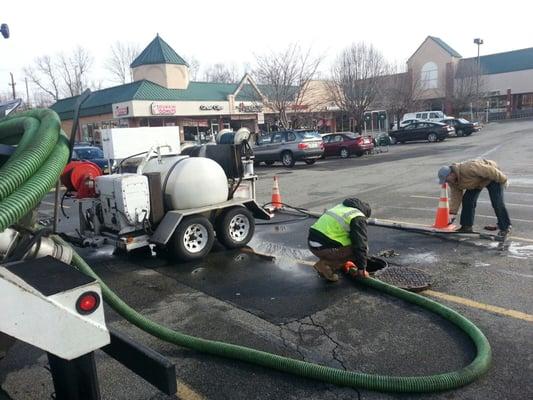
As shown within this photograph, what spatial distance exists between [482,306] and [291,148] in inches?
717

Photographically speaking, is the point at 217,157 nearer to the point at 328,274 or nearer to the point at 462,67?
the point at 328,274

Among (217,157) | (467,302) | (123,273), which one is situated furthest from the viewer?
(217,157)

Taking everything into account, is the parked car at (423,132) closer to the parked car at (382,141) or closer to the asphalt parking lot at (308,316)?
the parked car at (382,141)

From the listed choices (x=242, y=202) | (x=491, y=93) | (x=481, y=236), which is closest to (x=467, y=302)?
(x=481, y=236)

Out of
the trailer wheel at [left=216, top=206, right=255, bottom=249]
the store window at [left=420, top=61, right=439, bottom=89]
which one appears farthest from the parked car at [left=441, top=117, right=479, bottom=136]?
the trailer wheel at [left=216, top=206, right=255, bottom=249]

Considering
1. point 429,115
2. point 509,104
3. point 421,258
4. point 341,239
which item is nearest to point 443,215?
point 421,258

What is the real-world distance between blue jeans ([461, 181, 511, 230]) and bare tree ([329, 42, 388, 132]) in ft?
89.3

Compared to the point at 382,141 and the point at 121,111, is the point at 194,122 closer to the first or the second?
the point at 121,111

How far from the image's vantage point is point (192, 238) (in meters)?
7.15

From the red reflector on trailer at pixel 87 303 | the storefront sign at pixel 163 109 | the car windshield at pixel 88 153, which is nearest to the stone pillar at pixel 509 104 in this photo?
the storefront sign at pixel 163 109

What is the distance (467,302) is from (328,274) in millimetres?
1602

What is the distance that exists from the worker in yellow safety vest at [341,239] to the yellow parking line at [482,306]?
85 centimetres

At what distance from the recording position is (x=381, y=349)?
13.4 feet

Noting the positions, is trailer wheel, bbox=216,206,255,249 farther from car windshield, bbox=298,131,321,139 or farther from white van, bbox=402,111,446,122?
white van, bbox=402,111,446,122
